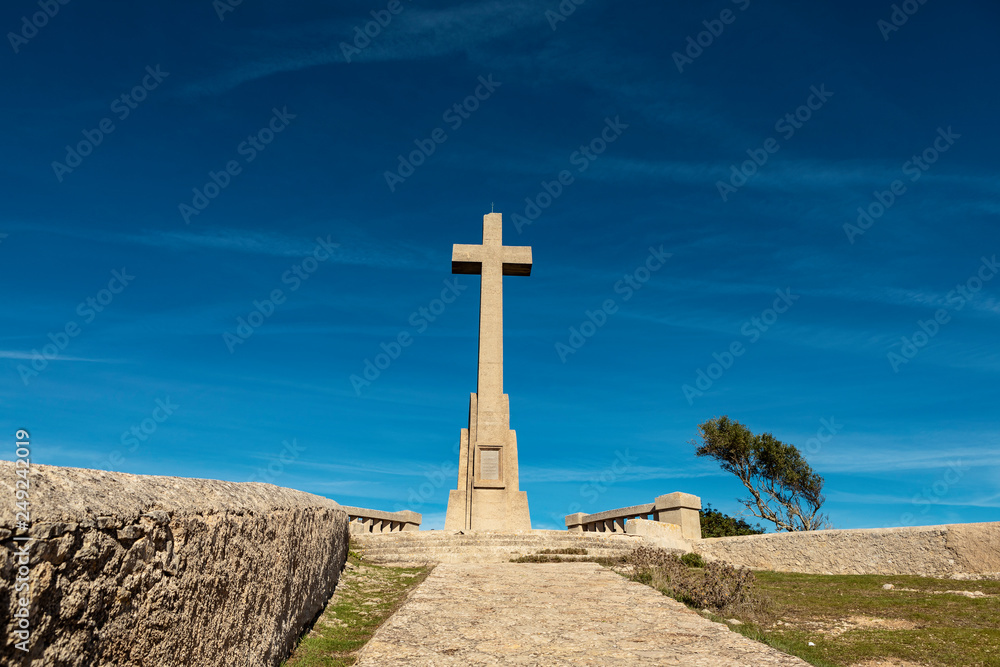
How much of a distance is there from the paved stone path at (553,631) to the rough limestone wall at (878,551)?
8.26 meters

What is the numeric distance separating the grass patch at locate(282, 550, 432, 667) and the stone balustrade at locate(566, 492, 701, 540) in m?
7.15

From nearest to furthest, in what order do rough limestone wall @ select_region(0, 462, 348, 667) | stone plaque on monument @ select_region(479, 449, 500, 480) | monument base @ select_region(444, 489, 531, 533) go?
rough limestone wall @ select_region(0, 462, 348, 667) → monument base @ select_region(444, 489, 531, 533) → stone plaque on monument @ select_region(479, 449, 500, 480)

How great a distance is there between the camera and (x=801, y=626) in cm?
727

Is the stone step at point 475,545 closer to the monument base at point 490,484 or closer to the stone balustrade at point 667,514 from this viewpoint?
the stone balustrade at point 667,514

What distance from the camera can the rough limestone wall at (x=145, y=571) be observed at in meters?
2.43

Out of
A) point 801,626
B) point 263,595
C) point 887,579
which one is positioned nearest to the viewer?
point 263,595

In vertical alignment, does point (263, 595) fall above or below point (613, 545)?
below

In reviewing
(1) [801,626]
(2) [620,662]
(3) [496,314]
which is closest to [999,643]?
(1) [801,626]

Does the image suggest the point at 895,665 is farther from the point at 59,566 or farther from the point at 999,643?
the point at 59,566

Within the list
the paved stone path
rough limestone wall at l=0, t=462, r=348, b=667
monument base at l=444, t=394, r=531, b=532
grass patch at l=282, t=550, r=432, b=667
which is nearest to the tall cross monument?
monument base at l=444, t=394, r=531, b=532

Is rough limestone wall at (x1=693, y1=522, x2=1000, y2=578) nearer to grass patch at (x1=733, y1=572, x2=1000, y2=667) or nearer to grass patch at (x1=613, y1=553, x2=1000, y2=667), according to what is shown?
grass patch at (x1=733, y1=572, x2=1000, y2=667)

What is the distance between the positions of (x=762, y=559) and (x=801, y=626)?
8527 millimetres

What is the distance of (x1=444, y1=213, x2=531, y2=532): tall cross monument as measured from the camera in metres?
18.9

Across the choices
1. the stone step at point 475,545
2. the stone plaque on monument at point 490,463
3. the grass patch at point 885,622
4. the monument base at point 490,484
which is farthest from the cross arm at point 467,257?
the grass patch at point 885,622
